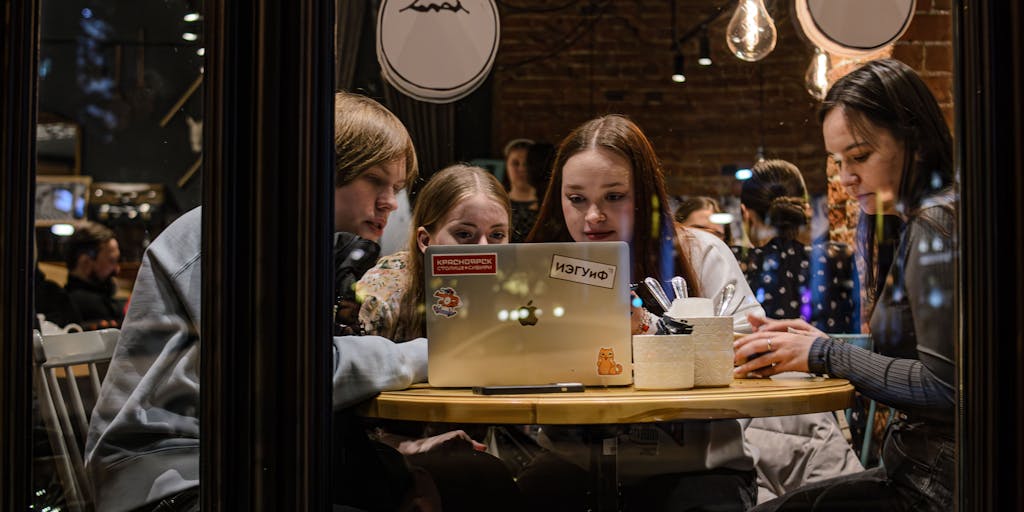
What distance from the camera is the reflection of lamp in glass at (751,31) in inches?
65.8

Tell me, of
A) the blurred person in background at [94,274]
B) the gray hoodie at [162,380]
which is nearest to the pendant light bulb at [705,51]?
the gray hoodie at [162,380]

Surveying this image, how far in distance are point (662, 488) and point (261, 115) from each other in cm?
96

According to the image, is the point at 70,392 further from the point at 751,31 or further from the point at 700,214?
the point at 751,31

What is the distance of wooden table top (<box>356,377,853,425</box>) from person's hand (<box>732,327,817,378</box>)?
0.52 feet

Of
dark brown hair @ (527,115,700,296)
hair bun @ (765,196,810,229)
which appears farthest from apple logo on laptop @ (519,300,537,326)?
hair bun @ (765,196,810,229)

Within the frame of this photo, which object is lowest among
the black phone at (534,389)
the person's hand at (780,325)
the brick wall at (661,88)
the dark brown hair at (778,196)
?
the black phone at (534,389)

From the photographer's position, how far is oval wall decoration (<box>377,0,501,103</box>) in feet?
5.17

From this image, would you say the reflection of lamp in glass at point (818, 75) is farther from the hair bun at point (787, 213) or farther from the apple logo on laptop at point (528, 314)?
the apple logo on laptop at point (528, 314)

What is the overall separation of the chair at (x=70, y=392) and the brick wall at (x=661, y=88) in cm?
83

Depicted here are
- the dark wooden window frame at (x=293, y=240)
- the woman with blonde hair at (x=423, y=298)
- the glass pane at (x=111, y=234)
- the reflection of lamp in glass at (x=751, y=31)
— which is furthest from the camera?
the reflection of lamp in glass at (x=751, y=31)

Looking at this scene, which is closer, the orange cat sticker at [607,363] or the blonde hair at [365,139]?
the blonde hair at [365,139]

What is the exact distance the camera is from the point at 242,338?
4.16 feet

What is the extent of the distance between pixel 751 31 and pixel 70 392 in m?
1.45

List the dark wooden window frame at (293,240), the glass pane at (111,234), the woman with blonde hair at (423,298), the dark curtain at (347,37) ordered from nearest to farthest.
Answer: the dark wooden window frame at (293,240), the dark curtain at (347,37), the glass pane at (111,234), the woman with blonde hair at (423,298)
